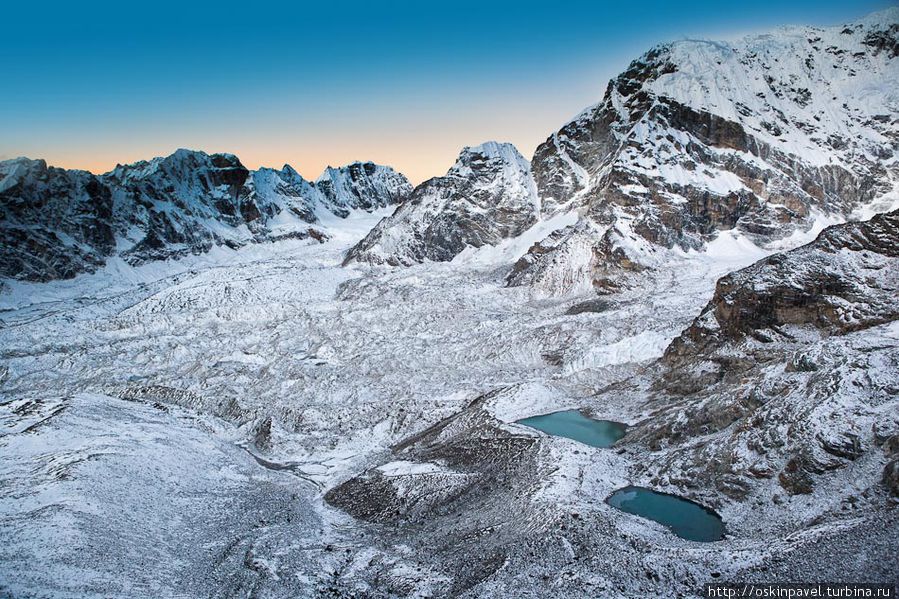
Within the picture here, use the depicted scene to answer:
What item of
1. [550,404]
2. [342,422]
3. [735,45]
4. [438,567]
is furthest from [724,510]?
[735,45]

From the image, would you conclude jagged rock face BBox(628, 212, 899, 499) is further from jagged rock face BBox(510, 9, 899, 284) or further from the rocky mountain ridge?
jagged rock face BBox(510, 9, 899, 284)

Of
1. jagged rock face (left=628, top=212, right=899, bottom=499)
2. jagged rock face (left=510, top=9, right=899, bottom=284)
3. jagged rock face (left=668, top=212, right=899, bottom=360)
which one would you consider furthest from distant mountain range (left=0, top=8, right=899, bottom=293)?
jagged rock face (left=628, top=212, right=899, bottom=499)

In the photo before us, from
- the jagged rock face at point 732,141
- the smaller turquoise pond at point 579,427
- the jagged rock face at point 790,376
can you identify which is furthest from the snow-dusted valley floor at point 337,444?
the jagged rock face at point 732,141

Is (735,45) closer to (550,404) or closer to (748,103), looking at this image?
(748,103)

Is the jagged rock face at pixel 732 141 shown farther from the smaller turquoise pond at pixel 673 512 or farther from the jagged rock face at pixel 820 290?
the smaller turquoise pond at pixel 673 512

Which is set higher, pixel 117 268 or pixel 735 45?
pixel 735 45

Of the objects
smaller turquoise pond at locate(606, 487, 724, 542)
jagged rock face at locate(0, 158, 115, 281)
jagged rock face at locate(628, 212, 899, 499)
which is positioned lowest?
smaller turquoise pond at locate(606, 487, 724, 542)

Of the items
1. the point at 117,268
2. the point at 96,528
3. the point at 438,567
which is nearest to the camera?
the point at 438,567

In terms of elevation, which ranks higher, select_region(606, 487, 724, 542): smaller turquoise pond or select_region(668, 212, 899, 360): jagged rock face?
select_region(668, 212, 899, 360): jagged rock face
